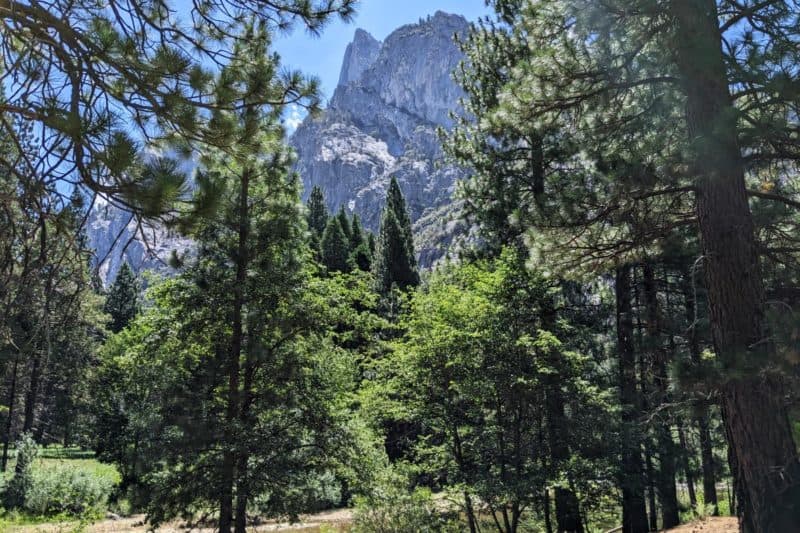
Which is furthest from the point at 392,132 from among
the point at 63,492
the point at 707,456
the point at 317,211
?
the point at 707,456

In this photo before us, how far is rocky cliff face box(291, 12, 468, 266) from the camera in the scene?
16188 cm

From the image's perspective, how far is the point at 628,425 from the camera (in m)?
8.47

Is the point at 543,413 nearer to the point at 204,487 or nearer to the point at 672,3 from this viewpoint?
the point at 204,487

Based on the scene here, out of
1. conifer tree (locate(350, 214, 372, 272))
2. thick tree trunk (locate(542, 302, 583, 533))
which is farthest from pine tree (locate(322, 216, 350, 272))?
thick tree trunk (locate(542, 302, 583, 533))

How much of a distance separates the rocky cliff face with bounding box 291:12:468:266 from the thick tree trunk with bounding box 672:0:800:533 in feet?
476

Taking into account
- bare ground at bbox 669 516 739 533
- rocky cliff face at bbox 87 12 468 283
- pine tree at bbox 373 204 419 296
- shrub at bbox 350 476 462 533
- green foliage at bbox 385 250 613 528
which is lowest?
bare ground at bbox 669 516 739 533

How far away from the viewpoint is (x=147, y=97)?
3.49m

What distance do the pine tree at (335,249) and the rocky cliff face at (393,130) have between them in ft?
376

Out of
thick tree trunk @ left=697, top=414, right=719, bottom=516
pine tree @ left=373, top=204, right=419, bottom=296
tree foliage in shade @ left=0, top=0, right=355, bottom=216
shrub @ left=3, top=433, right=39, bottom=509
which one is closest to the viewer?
tree foliage in shade @ left=0, top=0, right=355, bottom=216

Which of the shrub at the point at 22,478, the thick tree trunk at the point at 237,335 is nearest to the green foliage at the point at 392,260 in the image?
the shrub at the point at 22,478

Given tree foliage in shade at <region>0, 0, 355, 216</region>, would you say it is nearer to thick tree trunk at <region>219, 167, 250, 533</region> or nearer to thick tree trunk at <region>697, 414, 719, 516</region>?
thick tree trunk at <region>219, 167, 250, 533</region>

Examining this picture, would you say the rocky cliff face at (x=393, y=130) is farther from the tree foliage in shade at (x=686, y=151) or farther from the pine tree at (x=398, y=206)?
the tree foliage in shade at (x=686, y=151)

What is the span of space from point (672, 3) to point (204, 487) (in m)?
8.06

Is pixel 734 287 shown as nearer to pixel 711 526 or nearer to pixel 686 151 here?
pixel 686 151
